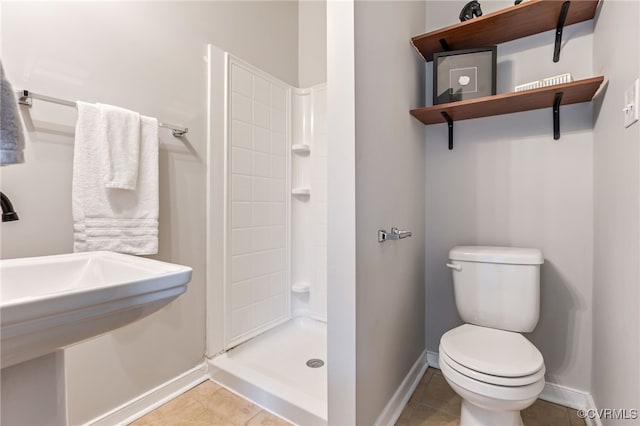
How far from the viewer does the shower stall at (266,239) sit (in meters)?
1.72

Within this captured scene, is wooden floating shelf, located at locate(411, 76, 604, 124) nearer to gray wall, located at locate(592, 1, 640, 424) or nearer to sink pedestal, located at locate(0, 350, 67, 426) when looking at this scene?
gray wall, located at locate(592, 1, 640, 424)

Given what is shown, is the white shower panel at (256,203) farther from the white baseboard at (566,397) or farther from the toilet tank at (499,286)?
the white baseboard at (566,397)

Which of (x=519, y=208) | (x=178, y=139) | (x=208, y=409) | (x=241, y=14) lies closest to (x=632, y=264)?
(x=519, y=208)

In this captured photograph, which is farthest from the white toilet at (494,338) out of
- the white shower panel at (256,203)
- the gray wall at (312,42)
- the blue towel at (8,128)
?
the gray wall at (312,42)

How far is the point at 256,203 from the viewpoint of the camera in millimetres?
2129

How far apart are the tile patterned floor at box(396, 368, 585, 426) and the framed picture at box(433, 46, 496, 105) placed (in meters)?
1.58

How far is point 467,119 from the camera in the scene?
5.82 feet

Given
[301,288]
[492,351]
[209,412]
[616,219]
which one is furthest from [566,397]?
[209,412]

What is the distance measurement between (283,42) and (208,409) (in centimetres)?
244

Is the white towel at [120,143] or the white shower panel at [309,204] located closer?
the white towel at [120,143]

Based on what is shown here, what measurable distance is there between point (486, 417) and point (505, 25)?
1806 millimetres

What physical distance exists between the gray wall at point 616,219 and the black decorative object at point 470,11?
53cm

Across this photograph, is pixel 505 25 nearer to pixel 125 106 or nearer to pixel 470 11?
pixel 470 11

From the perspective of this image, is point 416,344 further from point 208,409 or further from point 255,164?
point 255,164
